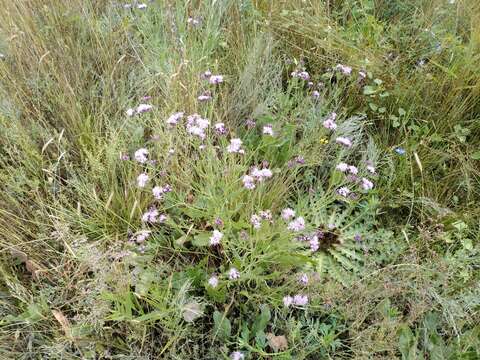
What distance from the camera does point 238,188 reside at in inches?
65.3

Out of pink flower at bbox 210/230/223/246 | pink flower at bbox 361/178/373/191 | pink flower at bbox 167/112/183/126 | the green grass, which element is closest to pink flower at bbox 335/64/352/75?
the green grass

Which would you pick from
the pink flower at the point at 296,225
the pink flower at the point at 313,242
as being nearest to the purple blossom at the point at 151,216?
the pink flower at the point at 296,225

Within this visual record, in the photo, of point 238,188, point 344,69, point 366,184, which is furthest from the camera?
point 344,69

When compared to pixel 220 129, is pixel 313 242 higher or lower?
lower

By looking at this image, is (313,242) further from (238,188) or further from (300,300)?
(238,188)

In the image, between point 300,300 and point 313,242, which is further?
point 313,242

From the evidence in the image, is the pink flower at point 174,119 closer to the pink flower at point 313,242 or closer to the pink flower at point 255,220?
the pink flower at point 255,220

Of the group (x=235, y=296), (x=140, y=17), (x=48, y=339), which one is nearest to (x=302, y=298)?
(x=235, y=296)

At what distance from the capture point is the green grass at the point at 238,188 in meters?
1.50

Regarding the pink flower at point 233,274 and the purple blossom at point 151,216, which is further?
the purple blossom at point 151,216

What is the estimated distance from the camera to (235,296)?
1.59m

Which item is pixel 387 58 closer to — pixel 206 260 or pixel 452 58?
pixel 452 58

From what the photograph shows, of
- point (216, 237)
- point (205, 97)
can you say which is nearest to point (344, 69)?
Answer: point (205, 97)

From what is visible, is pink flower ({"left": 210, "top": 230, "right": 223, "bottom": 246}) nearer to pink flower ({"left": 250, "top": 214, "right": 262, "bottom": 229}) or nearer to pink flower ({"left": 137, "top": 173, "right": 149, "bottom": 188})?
pink flower ({"left": 250, "top": 214, "right": 262, "bottom": 229})
